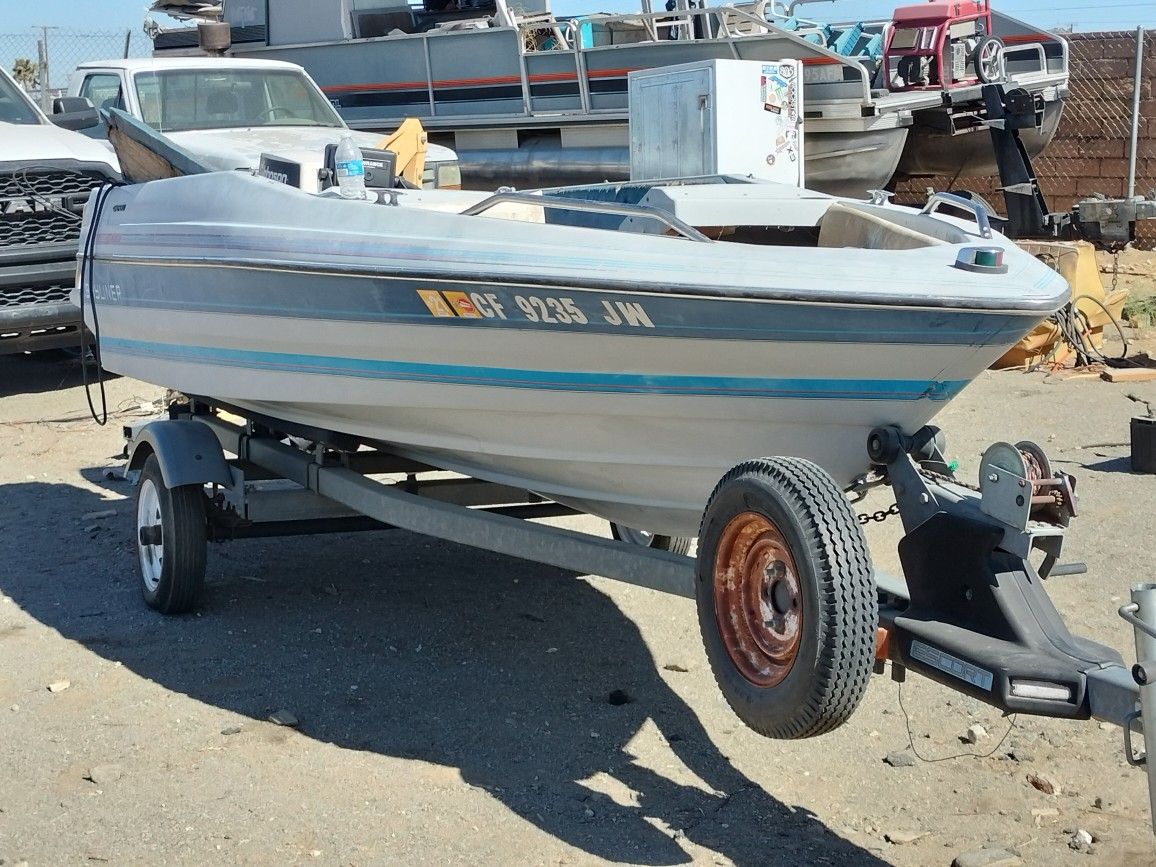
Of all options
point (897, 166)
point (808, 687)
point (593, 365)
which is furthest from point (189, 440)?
point (897, 166)

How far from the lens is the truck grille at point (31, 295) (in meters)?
8.48

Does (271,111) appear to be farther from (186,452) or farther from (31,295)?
(186,452)

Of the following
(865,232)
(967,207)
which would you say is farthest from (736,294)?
(865,232)

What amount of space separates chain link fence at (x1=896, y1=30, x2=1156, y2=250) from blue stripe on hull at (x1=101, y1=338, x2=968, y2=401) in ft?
36.7

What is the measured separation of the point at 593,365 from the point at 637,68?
28.2ft

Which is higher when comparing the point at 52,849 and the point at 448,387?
the point at 448,387

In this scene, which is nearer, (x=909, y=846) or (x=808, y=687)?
(x=808, y=687)

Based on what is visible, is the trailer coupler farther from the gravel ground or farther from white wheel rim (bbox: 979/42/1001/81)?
white wheel rim (bbox: 979/42/1001/81)

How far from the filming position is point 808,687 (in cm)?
307

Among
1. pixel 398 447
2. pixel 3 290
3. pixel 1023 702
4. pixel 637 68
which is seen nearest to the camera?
pixel 1023 702

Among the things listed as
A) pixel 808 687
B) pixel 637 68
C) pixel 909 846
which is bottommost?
pixel 909 846

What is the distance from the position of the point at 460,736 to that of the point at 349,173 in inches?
74.3

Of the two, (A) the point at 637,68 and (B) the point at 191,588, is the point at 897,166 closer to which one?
(A) the point at 637,68

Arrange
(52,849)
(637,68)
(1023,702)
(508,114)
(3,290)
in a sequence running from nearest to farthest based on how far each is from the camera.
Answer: (1023,702) → (52,849) → (3,290) → (637,68) → (508,114)
